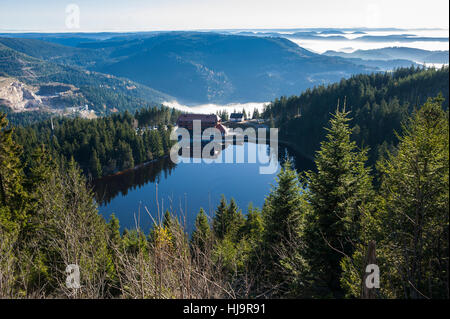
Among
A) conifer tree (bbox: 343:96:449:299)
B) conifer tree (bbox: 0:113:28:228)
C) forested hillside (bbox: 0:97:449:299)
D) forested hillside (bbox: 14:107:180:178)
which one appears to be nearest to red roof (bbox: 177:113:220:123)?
forested hillside (bbox: 14:107:180:178)

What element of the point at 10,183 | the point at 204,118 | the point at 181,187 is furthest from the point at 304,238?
the point at 204,118

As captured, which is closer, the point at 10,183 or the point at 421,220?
the point at 421,220

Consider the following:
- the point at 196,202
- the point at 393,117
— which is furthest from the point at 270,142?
the point at 196,202

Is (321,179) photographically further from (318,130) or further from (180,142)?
(180,142)

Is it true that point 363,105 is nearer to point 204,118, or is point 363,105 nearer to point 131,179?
point 204,118

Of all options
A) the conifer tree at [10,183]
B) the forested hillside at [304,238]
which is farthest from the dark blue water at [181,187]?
the forested hillside at [304,238]
